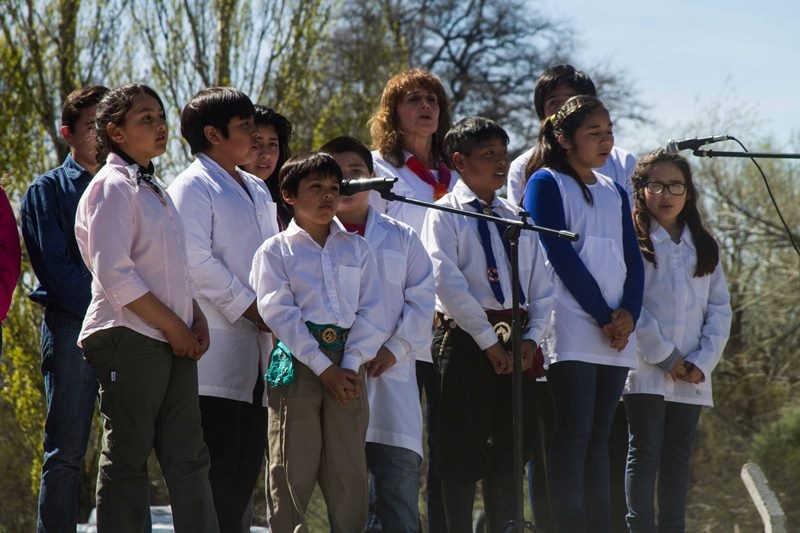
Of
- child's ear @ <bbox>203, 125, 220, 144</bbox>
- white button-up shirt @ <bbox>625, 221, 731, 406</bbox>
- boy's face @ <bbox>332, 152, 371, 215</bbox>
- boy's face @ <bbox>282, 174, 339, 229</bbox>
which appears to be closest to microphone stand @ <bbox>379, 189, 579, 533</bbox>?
boy's face @ <bbox>282, 174, 339, 229</bbox>

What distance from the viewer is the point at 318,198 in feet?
15.4

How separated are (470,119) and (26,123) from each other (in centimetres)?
749

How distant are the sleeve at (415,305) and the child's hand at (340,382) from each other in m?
0.31

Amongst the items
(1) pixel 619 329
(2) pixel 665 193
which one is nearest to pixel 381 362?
(1) pixel 619 329

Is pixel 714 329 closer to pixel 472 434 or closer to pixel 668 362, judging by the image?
pixel 668 362

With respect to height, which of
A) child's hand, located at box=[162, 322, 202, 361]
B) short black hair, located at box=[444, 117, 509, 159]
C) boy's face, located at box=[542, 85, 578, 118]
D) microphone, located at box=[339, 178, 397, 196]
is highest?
boy's face, located at box=[542, 85, 578, 118]

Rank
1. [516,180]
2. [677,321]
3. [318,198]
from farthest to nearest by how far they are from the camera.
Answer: [516,180] < [677,321] < [318,198]

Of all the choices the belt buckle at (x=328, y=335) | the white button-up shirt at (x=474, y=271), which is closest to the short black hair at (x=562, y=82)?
the white button-up shirt at (x=474, y=271)

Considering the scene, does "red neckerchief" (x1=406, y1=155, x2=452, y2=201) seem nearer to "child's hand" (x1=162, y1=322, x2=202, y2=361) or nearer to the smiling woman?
the smiling woman

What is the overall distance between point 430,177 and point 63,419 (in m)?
2.08

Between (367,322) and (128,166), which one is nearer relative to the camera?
(128,166)

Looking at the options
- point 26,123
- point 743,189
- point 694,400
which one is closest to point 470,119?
point 694,400

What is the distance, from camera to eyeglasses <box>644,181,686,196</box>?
19.1 ft

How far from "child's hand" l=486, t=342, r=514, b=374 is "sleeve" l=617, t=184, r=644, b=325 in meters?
0.60
